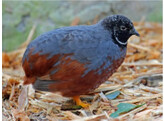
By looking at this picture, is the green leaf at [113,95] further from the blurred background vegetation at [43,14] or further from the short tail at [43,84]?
the blurred background vegetation at [43,14]

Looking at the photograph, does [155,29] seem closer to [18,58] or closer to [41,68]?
[18,58]

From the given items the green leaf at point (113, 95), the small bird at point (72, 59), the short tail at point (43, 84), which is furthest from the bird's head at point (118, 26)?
the short tail at point (43, 84)

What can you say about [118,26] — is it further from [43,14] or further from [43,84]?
[43,14]

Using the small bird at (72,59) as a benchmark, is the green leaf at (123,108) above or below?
below

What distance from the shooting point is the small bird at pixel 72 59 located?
115 inches

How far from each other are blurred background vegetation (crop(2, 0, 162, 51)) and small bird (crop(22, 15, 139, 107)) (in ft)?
8.14

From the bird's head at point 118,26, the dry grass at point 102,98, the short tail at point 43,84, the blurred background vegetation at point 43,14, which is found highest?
the bird's head at point 118,26

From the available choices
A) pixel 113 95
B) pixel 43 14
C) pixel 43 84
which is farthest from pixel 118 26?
pixel 43 14

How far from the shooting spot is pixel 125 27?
3221mm

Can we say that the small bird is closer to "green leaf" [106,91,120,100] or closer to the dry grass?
the dry grass

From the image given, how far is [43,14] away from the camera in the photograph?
220 inches

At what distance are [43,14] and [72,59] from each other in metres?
2.86

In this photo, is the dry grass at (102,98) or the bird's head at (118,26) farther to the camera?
the bird's head at (118,26)

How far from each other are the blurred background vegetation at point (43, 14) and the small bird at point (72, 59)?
248 centimetres
